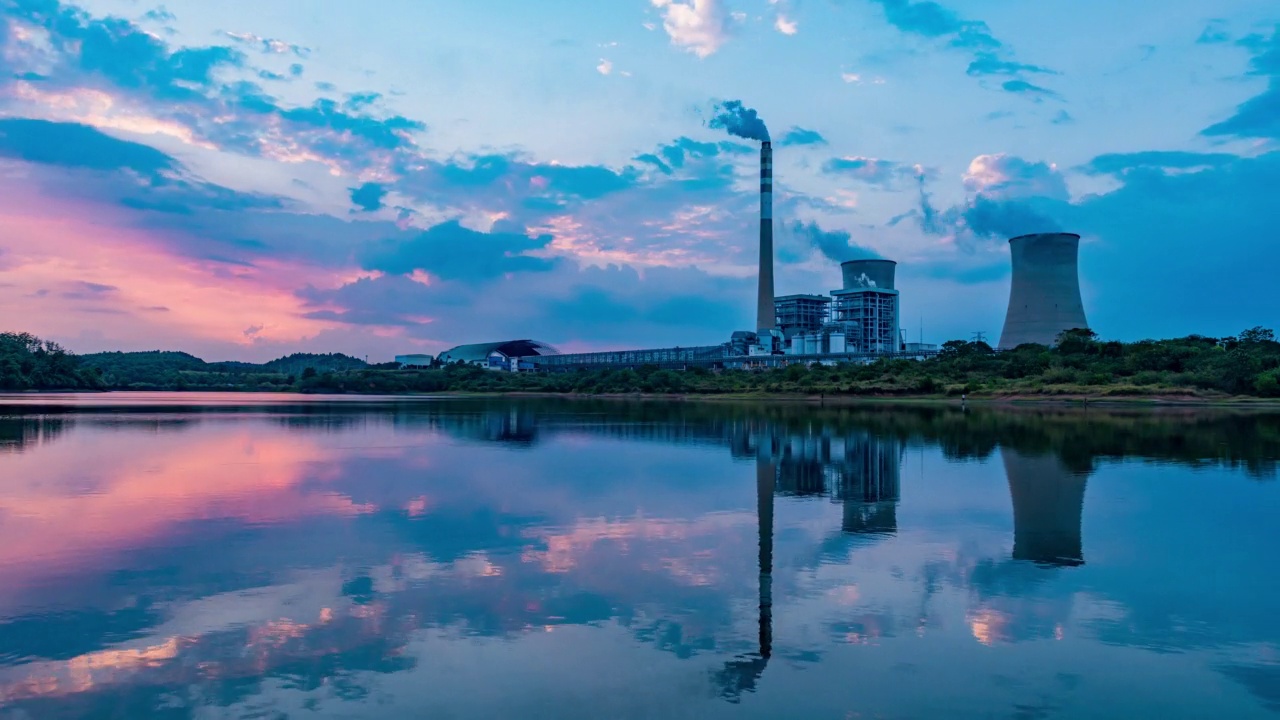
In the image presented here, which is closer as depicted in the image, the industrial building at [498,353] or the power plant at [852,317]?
the power plant at [852,317]

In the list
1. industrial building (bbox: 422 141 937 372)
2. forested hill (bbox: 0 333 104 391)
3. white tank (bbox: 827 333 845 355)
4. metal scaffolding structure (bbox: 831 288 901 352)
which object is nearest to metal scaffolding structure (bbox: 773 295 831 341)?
industrial building (bbox: 422 141 937 372)

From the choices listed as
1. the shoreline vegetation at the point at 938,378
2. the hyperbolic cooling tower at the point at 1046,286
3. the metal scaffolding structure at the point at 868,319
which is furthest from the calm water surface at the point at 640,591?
the metal scaffolding structure at the point at 868,319

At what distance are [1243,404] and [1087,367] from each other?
40.8 feet

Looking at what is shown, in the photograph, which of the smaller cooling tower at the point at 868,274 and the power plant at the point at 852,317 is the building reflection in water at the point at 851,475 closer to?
the power plant at the point at 852,317

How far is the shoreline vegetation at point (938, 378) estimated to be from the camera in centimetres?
4759

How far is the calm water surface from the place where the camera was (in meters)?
6.34

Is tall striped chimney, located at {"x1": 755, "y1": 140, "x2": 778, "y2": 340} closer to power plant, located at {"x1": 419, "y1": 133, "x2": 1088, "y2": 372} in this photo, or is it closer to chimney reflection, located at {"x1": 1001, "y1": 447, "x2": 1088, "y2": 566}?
power plant, located at {"x1": 419, "y1": 133, "x2": 1088, "y2": 372}

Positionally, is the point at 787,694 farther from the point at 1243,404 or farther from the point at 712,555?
the point at 1243,404

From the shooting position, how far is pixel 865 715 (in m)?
5.94

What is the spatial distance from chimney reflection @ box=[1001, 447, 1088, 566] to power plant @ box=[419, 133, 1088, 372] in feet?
159

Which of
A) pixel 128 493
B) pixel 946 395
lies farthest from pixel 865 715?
pixel 946 395

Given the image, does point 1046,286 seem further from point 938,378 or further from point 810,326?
point 810,326

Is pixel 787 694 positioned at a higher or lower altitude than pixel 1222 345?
lower

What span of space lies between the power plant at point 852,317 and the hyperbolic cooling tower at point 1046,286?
0.07 meters
